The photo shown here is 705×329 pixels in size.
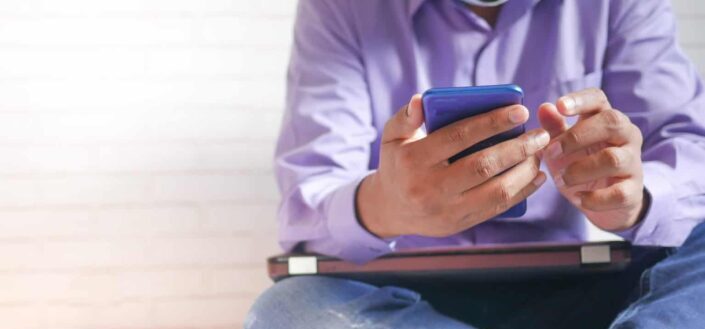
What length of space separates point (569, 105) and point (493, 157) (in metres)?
0.09

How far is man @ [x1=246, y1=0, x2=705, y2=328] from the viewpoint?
2.39ft

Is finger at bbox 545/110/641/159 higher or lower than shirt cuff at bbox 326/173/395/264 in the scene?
higher

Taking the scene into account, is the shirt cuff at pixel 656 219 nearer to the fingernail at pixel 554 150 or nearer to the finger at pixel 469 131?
the fingernail at pixel 554 150

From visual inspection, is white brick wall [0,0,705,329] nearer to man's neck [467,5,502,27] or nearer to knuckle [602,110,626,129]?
man's neck [467,5,502,27]

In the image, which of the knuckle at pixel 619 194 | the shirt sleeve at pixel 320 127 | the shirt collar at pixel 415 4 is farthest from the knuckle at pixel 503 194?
the shirt collar at pixel 415 4

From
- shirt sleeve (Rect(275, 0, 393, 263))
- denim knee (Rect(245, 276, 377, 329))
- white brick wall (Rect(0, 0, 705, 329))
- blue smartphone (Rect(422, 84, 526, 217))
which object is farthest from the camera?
white brick wall (Rect(0, 0, 705, 329))

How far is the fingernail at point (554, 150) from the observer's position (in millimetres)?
757

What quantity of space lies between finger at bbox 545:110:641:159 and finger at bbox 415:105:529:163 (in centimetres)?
9

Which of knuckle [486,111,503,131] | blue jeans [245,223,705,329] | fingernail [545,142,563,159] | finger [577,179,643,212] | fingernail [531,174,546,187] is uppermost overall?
knuckle [486,111,503,131]

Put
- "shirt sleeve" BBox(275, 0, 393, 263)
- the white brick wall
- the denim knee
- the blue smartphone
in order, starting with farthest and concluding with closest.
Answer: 1. the white brick wall
2. "shirt sleeve" BBox(275, 0, 393, 263)
3. the denim knee
4. the blue smartphone

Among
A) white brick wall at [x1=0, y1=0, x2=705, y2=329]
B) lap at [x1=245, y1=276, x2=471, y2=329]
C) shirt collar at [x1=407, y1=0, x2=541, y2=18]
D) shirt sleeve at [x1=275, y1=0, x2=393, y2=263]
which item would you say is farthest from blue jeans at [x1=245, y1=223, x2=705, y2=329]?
white brick wall at [x1=0, y1=0, x2=705, y2=329]

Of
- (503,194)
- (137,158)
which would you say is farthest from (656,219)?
(137,158)

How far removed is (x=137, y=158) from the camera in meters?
1.39

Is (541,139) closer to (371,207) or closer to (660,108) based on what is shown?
(371,207)
